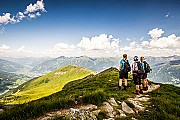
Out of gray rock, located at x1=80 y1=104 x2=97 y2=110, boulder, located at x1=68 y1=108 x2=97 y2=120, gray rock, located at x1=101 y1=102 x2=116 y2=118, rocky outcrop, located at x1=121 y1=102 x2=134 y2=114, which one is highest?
boulder, located at x1=68 y1=108 x2=97 y2=120

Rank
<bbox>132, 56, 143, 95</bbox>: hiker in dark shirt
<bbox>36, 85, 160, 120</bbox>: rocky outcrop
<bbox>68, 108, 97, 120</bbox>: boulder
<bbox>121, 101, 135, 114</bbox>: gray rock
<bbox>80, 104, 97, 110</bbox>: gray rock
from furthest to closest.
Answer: <bbox>132, 56, 143, 95</bbox>: hiker in dark shirt, <bbox>121, 101, 135, 114</bbox>: gray rock, <bbox>80, 104, 97, 110</bbox>: gray rock, <bbox>36, 85, 160, 120</bbox>: rocky outcrop, <bbox>68, 108, 97, 120</bbox>: boulder

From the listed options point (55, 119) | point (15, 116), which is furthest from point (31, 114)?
point (55, 119)

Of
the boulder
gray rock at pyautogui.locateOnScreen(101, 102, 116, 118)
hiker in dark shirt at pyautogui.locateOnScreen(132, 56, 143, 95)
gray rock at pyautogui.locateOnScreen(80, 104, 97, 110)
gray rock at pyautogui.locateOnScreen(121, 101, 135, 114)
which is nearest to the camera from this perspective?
the boulder

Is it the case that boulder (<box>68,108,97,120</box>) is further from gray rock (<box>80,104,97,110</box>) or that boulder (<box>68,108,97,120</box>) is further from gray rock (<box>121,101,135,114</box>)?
gray rock (<box>121,101,135,114</box>)

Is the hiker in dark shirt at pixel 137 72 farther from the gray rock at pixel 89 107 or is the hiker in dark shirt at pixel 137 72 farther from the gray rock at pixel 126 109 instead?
the gray rock at pixel 89 107

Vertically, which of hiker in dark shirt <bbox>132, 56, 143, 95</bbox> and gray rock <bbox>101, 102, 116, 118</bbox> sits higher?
hiker in dark shirt <bbox>132, 56, 143, 95</bbox>

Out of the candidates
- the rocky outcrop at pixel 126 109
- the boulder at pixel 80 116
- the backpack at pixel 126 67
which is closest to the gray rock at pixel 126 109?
the rocky outcrop at pixel 126 109

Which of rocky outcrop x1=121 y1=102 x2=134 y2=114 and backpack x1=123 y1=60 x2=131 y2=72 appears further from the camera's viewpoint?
backpack x1=123 y1=60 x2=131 y2=72

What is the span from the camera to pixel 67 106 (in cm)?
911

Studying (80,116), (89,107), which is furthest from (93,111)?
(80,116)

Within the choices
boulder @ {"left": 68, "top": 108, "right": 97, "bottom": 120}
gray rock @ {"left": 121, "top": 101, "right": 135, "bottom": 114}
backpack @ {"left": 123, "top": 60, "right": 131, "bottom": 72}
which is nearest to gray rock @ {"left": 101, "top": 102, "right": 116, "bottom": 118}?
gray rock @ {"left": 121, "top": 101, "right": 135, "bottom": 114}

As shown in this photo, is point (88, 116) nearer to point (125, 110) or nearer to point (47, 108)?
point (47, 108)

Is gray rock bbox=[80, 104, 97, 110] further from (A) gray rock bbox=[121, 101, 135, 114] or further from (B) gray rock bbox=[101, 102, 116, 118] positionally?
(A) gray rock bbox=[121, 101, 135, 114]

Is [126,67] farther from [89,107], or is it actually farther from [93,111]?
[93,111]
